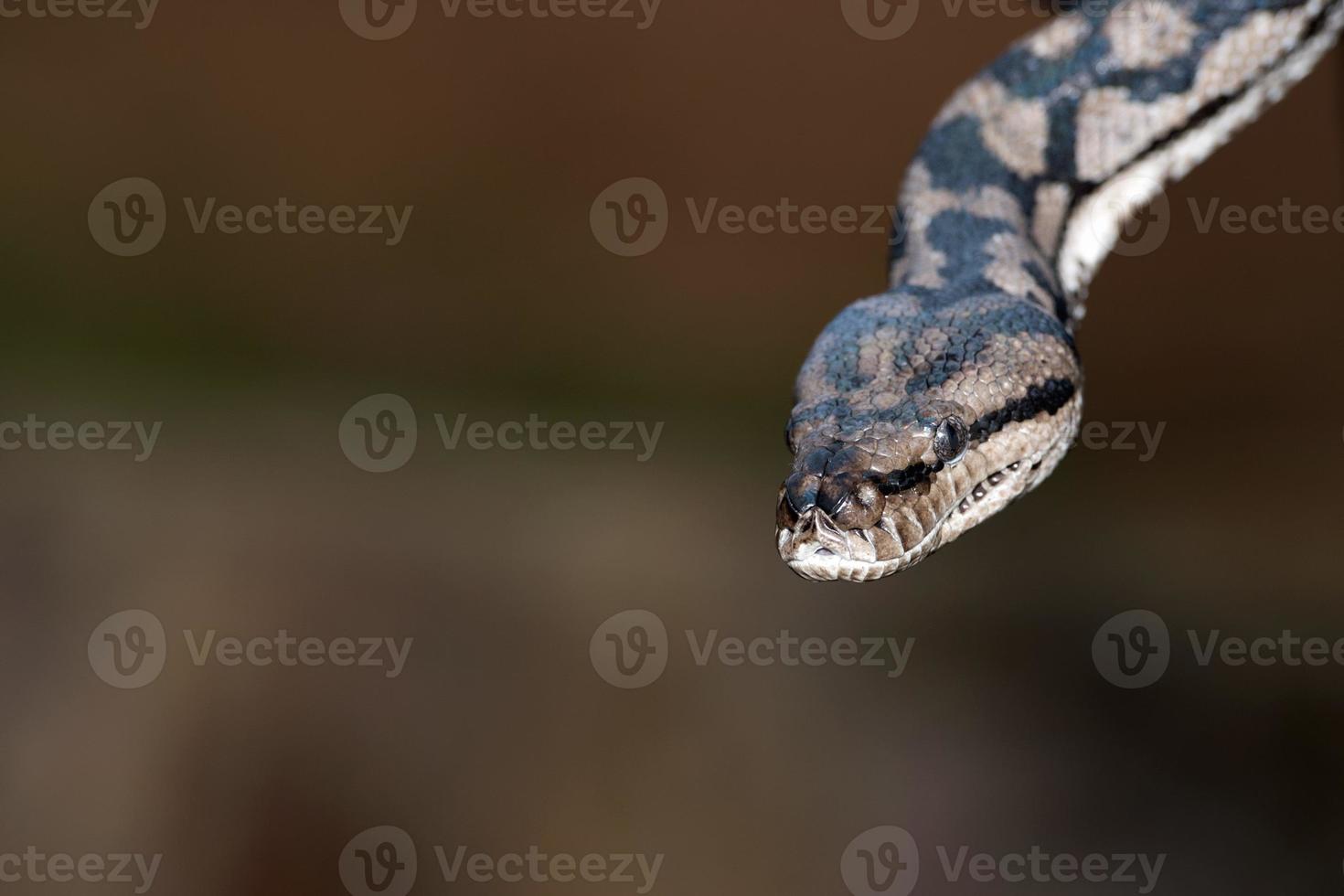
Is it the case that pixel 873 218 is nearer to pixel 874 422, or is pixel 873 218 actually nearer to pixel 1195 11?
pixel 1195 11

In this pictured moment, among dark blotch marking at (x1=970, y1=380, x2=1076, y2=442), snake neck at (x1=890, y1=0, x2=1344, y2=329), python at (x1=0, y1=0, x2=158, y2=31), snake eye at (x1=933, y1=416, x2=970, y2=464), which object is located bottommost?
snake eye at (x1=933, y1=416, x2=970, y2=464)

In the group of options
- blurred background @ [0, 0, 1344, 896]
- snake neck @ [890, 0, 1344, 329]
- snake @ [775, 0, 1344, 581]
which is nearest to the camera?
snake @ [775, 0, 1344, 581]

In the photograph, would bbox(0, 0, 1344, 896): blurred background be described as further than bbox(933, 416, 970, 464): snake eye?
Yes

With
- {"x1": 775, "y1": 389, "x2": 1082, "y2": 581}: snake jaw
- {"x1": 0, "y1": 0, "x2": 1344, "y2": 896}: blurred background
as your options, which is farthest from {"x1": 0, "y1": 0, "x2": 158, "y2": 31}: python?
{"x1": 775, "y1": 389, "x2": 1082, "y2": 581}: snake jaw

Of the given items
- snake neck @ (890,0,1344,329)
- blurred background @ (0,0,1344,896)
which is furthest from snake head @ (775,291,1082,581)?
blurred background @ (0,0,1344,896)

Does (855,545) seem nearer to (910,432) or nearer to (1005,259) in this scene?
(910,432)

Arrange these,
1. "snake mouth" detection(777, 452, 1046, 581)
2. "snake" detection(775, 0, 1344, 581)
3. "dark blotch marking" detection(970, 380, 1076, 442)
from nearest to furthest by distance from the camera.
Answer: "snake mouth" detection(777, 452, 1046, 581)
"snake" detection(775, 0, 1344, 581)
"dark blotch marking" detection(970, 380, 1076, 442)

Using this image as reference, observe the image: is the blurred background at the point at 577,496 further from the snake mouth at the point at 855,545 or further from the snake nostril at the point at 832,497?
the snake nostril at the point at 832,497

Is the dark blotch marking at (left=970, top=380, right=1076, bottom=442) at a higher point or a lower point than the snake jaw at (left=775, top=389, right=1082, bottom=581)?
higher

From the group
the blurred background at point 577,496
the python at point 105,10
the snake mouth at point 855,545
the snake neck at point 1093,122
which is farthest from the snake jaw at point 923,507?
the python at point 105,10

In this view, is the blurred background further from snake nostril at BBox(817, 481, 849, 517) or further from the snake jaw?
snake nostril at BBox(817, 481, 849, 517)
